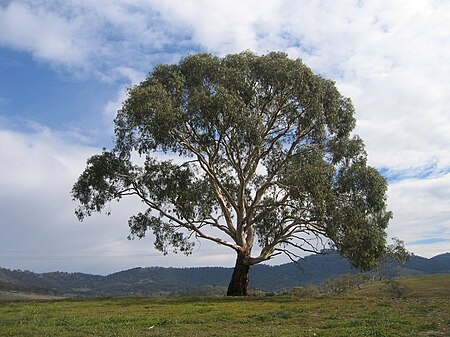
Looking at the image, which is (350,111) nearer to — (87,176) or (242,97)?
(242,97)

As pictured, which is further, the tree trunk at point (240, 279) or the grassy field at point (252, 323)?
the tree trunk at point (240, 279)

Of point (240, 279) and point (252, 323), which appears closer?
point (252, 323)

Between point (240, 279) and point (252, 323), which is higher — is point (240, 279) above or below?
above

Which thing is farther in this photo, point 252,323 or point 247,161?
point 247,161

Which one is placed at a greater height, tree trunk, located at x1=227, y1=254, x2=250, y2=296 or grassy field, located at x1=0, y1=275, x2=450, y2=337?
tree trunk, located at x1=227, y1=254, x2=250, y2=296

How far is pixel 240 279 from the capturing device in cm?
3731

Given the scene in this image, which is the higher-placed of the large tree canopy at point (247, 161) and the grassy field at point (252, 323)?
the large tree canopy at point (247, 161)

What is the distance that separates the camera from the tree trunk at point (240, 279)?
1459 inches

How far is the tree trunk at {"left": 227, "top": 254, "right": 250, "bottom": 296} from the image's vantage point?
122ft

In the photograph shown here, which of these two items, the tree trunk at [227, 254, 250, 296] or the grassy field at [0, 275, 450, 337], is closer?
the grassy field at [0, 275, 450, 337]

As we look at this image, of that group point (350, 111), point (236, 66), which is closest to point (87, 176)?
point (236, 66)

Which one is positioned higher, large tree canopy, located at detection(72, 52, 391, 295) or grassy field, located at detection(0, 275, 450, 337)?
large tree canopy, located at detection(72, 52, 391, 295)

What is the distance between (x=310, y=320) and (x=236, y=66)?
21.9 meters

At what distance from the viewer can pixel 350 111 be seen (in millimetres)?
39438
